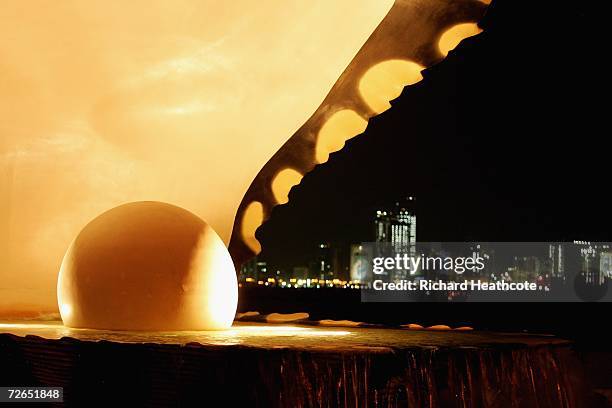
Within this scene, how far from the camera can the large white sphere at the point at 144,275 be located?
249 inches

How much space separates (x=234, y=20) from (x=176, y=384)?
409cm

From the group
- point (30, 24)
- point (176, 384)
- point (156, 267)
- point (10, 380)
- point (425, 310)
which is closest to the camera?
point (176, 384)

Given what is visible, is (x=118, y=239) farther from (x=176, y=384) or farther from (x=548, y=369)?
(x=548, y=369)

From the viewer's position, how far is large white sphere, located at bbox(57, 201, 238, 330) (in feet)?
20.7

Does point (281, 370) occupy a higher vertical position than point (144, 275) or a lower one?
lower

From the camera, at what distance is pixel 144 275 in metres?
6.30

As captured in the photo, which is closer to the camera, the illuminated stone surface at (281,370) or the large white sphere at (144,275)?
the illuminated stone surface at (281,370)

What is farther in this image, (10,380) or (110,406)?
(10,380)

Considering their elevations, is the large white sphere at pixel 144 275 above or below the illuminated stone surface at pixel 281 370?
above

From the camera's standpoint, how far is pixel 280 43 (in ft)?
26.7

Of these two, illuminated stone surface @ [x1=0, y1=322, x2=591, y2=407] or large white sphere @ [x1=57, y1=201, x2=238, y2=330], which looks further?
large white sphere @ [x1=57, y1=201, x2=238, y2=330]

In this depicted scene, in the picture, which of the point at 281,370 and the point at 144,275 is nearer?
the point at 281,370

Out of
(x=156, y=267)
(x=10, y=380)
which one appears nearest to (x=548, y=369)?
(x=156, y=267)

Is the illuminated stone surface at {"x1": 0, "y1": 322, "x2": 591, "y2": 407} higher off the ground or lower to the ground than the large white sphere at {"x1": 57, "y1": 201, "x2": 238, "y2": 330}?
lower
